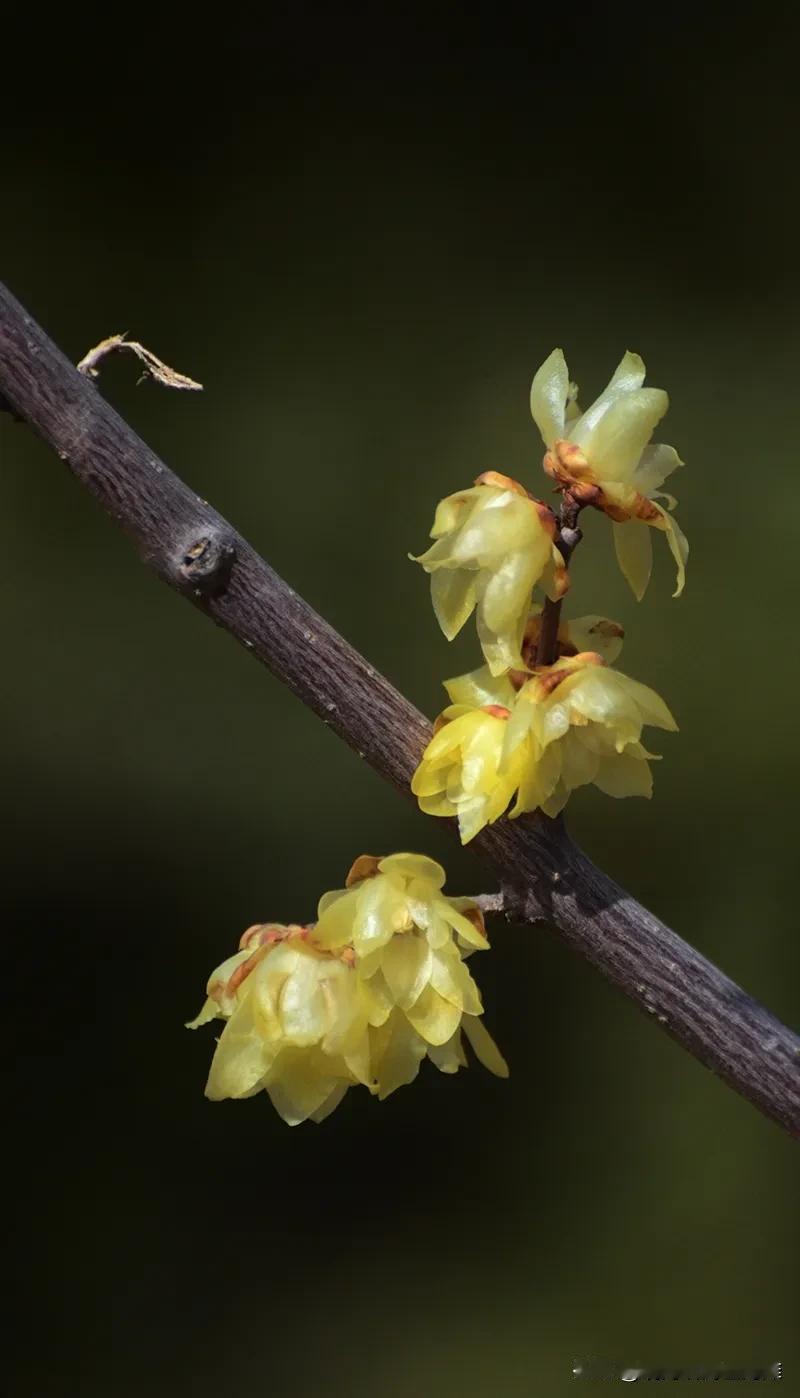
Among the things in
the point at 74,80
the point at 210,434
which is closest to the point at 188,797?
the point at 210,434

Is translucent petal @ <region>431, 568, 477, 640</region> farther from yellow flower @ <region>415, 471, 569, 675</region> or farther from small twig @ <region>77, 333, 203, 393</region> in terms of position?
small twig @ <region>77, 333, 203, 393</region>

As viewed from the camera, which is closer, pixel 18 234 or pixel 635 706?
pixel 635 706

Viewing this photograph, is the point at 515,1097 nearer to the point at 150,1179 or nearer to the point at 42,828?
the point at 150,1179

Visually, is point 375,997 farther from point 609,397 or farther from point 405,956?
point 609,397

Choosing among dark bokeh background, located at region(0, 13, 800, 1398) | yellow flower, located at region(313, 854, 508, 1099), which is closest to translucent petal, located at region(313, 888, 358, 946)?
yellow flower, located at region(313, 854, 508, 1099)

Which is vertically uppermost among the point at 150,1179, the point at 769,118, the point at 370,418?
the point at 769,118

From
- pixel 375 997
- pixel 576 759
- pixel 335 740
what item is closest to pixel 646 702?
pixel 576 759

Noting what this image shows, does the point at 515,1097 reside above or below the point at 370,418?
below
